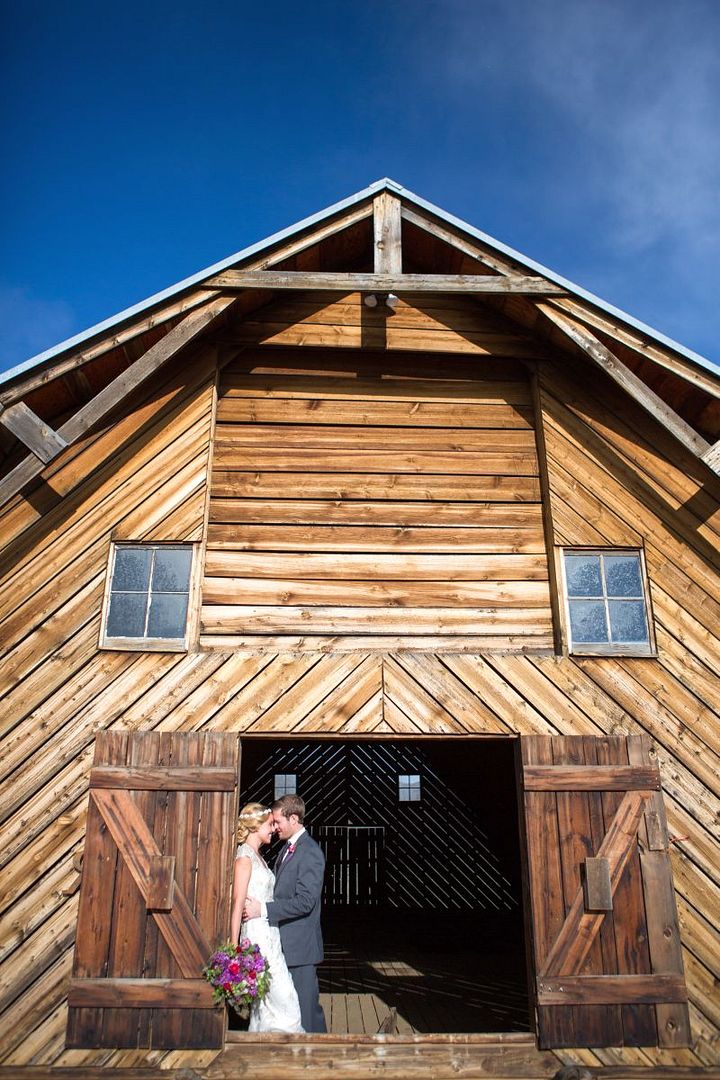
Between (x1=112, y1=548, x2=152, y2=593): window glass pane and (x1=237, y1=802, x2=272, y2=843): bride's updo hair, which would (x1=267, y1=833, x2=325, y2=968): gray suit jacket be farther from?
(x1=112, y1=548, x2=152, y2=593): window glass pane

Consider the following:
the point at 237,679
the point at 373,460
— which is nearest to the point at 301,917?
the point at 237,679

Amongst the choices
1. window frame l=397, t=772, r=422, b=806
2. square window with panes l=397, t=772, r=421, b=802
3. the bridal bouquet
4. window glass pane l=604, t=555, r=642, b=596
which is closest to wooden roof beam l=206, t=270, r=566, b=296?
window glass pane l=604, t=555, r=642, b=596

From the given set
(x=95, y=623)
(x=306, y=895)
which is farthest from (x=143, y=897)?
(x=95, y=623)

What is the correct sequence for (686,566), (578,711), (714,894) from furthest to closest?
(686,566), (578,711), (714,894)

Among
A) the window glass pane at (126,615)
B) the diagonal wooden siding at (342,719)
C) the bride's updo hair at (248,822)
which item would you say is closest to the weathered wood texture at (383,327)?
the window glass pane at (126,615)

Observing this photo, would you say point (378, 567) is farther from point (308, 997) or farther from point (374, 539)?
point (308, 997)

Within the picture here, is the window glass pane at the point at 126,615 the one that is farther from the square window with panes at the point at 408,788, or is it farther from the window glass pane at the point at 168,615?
the square window with panes at the point at 408,788

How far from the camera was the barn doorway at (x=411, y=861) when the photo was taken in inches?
369

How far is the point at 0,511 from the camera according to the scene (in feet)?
20.2

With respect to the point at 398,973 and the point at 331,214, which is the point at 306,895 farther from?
the point at 331,214

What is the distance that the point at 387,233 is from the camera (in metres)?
6.62

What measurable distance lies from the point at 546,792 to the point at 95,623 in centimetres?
343

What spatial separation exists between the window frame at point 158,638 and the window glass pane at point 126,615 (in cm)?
4

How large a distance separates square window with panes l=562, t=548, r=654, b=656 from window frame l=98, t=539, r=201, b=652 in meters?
2.80
